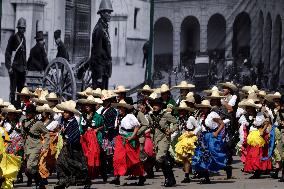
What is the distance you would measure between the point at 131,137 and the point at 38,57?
8.67 metres

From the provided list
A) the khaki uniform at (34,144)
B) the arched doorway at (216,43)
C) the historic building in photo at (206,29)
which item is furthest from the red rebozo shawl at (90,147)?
the arched doorway at (216,43)

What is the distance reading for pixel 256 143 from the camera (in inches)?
667

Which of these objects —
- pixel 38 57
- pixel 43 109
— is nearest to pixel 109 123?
pixel 43 109

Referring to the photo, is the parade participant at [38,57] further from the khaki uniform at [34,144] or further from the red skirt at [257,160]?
the red skirt at [257,160]

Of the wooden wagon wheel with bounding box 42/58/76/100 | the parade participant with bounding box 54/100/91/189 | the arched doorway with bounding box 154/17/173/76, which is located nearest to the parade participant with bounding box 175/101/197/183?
the parade participant with bounding box 54/100/91/189

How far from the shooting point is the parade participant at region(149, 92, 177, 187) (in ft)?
51.6

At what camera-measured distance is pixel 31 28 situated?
23.5m

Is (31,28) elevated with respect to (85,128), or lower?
elevated

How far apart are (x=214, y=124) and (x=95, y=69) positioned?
341 inches

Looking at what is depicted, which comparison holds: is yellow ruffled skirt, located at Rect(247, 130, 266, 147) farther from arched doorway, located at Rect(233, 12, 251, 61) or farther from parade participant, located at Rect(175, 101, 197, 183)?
arched doorway, located at Rect(233, 12, 251, 61)

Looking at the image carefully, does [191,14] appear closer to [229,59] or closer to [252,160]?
[229,59]

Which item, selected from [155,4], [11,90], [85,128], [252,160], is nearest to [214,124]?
[252,160]

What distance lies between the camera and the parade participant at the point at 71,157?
14789 millimetres

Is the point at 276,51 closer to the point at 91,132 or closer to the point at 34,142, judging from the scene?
the point at 91,132
